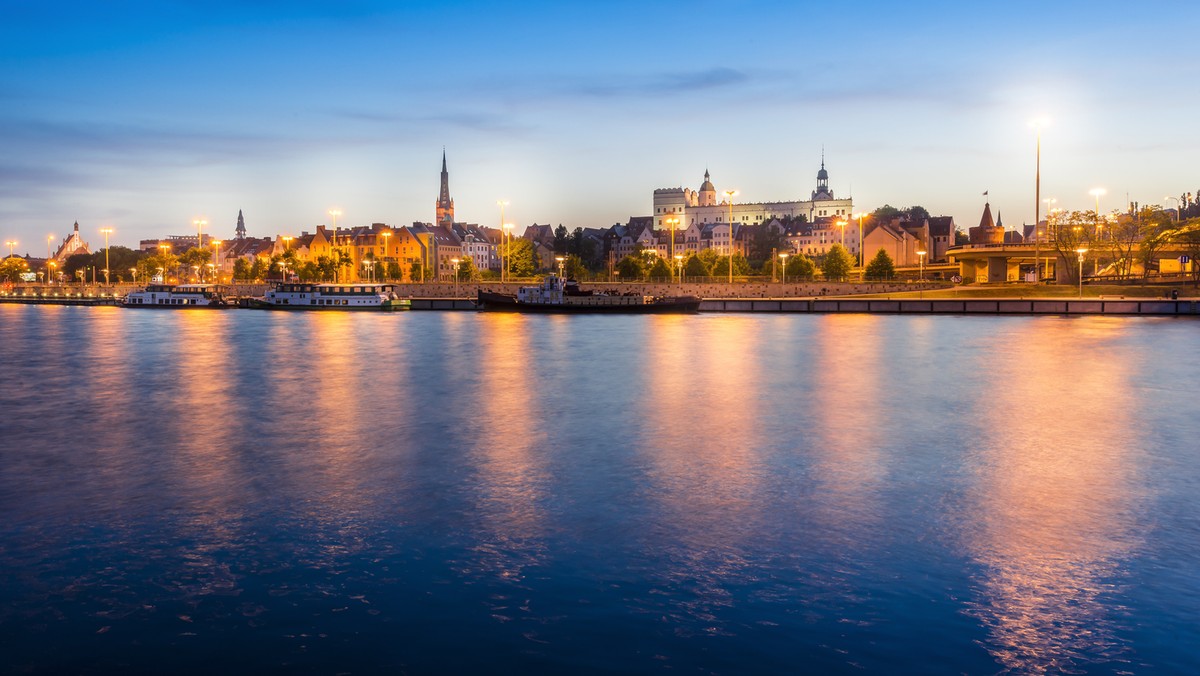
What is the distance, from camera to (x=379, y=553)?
1384 cm

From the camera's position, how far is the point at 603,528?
15234 mm

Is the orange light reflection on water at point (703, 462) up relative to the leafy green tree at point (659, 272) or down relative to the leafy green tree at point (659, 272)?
down

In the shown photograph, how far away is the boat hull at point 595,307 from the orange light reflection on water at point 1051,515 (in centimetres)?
6727

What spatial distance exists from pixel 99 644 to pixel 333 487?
26.7 ft

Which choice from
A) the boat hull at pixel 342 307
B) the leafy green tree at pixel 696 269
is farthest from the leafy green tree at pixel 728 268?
the boat hull at pixel 342 307

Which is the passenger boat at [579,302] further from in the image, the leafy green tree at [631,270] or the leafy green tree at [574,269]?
the leafy green tree at [574,269]

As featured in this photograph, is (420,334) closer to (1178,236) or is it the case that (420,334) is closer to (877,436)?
(877,436)

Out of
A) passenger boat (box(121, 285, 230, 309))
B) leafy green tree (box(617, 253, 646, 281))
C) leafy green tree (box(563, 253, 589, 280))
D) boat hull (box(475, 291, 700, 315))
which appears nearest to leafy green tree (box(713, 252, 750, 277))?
leafy green tree (box(617, 253, 646, 281))

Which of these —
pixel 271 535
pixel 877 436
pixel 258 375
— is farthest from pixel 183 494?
pixel 258 375

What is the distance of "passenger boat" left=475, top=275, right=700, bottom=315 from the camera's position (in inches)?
4045

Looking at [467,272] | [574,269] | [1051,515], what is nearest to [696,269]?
[574,269]

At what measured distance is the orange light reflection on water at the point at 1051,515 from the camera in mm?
10938

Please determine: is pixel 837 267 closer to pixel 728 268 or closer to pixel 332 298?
pixel 728 268

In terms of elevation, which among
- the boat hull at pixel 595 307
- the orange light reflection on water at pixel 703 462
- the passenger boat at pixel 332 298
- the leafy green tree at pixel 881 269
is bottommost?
the orange light reflection on water at pixel 703 462
